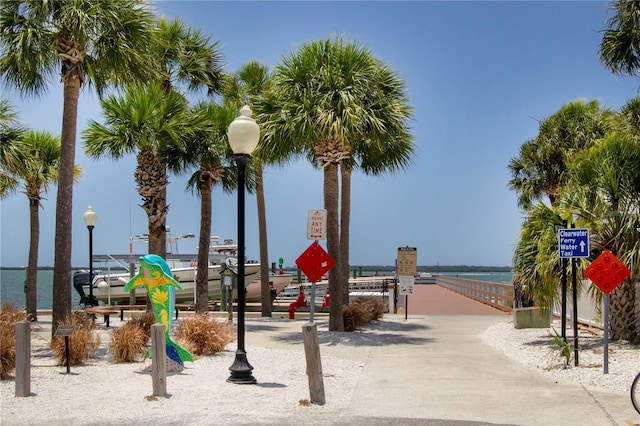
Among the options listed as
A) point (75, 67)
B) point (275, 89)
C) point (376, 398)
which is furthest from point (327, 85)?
point (376, 398)

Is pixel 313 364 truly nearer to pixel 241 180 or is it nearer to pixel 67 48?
pixel 241 180

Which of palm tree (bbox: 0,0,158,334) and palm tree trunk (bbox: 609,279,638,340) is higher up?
palm tree (bbox: 0,0,158,334)

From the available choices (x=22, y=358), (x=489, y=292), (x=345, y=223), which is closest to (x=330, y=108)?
(x=345, y=223)

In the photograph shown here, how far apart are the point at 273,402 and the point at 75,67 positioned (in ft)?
27.2

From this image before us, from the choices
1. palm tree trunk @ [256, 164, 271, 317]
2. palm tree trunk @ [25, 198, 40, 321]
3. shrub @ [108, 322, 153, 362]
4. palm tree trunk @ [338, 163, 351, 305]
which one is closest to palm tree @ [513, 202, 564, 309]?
palm tree trunk @ [338, 163, 351, 305]

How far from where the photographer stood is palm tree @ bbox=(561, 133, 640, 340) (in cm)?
1275

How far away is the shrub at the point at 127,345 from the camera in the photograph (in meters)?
11.7

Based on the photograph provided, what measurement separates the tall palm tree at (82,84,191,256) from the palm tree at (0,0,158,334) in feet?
9.82

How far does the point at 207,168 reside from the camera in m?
21.0

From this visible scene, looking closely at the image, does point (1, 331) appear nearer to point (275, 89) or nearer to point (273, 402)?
point (273, 402)

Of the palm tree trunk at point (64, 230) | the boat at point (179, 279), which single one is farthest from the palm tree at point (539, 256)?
the boat at point (179, 279)

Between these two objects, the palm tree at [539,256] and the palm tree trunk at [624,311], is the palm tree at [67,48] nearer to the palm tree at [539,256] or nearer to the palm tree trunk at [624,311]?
the palm tree at [539,256]

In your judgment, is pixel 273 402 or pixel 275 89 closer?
pixel 273 402

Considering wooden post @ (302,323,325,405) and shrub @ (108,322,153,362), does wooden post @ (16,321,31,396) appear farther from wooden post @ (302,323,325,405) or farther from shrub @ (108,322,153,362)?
wooden post @ (302,323,325,405)
